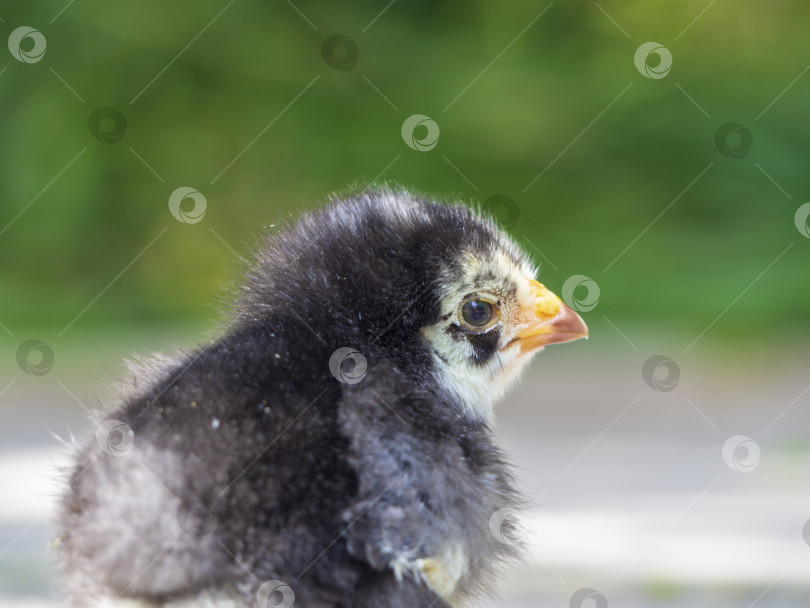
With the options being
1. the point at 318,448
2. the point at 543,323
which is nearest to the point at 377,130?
the point at 543,323

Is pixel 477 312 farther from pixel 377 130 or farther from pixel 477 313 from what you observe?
pixel 377 130

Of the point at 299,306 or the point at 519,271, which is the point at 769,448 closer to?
the point at 519,271

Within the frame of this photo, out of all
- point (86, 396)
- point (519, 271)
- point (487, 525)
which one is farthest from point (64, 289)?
point (487, 525)

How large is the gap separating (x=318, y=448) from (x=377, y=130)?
12.8ft

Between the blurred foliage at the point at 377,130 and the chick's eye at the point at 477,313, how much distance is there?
312cm

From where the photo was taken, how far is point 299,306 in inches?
80.5

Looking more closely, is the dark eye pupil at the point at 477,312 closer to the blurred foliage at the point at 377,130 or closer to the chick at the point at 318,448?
the chick at the point at 318,448

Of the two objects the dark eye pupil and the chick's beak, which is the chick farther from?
the chick's beak

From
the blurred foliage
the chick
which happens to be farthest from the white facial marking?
the blurred foliage

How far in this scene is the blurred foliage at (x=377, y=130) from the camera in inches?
213

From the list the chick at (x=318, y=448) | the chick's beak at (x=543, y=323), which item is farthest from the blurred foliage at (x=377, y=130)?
the chick at (x=318, y=448)

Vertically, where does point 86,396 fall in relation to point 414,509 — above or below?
above

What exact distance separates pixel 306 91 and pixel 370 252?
357cm

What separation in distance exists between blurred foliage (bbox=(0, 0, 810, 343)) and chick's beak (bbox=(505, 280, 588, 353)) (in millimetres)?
2981
